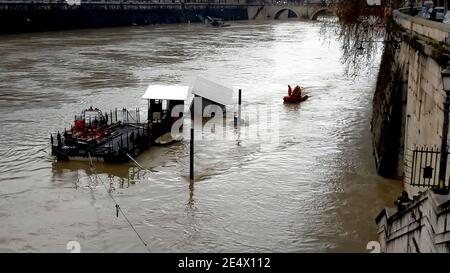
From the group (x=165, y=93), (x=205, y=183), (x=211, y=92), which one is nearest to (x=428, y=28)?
(x=205, y=183)

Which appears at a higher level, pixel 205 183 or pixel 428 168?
pixel 428 168

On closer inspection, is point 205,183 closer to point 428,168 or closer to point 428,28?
point 428,28

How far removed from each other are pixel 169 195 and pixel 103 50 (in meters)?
39.8

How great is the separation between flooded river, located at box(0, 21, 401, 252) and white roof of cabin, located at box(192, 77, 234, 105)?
1353 mm

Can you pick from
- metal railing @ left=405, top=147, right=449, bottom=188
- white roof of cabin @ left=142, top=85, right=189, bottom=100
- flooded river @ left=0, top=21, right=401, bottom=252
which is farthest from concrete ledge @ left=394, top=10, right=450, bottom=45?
white roof of cabin @ left=142, top=85, right=189, bottom=100

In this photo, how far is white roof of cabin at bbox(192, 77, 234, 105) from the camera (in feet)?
82.3

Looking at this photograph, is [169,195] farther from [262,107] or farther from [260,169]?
[262,107]

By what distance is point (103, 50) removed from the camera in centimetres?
5225

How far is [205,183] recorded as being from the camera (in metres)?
16.0

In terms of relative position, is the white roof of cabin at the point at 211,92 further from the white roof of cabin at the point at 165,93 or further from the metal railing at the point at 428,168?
the metal railing at the point at 428,168

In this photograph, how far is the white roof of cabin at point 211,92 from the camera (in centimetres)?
2508

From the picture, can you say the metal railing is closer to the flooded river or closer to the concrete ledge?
the flooded river

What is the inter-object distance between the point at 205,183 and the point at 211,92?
10.5 metres
